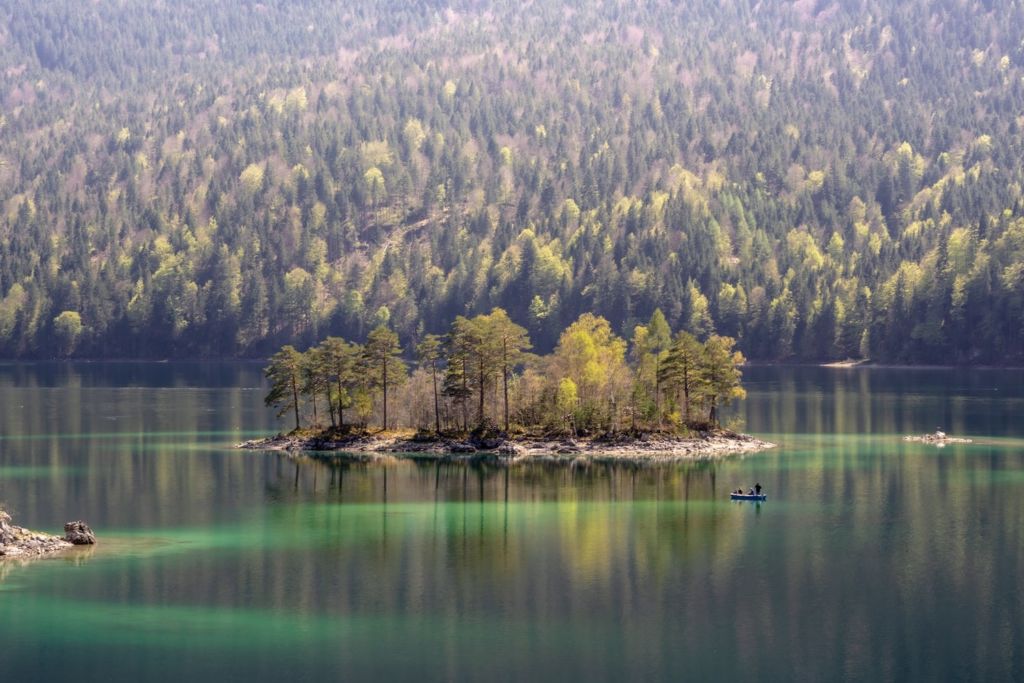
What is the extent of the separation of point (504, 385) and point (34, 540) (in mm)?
70415

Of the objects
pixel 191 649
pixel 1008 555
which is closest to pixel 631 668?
pixel 191 649

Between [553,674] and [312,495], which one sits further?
[312,495]

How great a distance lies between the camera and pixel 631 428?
159 metres

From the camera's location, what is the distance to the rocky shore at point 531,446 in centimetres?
15288

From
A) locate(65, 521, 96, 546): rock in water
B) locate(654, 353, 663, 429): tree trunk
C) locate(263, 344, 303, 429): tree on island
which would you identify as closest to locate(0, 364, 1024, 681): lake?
locate(65, 521, 96, 546): rock in water

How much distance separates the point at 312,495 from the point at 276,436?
1534 inches

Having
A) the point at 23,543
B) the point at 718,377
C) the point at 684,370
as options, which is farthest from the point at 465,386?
the point at 23,543

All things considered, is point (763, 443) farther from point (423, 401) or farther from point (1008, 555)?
point (1008, 555)

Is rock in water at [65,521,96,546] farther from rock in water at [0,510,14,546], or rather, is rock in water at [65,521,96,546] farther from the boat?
the boat

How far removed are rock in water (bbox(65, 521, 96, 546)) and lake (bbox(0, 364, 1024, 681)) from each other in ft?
6.11

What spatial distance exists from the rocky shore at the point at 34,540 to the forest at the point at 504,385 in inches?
2421

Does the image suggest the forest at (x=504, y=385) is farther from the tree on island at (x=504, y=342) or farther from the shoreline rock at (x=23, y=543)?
the shoreline rock at (x=23, y=543)

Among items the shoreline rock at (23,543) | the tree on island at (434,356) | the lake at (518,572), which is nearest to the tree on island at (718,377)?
the lake at (518,572)

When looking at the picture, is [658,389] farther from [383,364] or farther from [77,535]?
[77,535]
